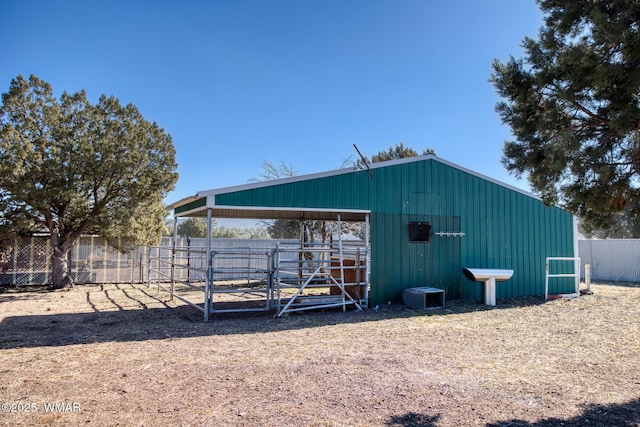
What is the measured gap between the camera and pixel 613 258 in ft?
61.4

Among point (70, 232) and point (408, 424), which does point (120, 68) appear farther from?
point (408, 424)

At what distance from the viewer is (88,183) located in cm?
1391

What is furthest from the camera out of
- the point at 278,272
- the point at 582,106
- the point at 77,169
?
the point at 77,169

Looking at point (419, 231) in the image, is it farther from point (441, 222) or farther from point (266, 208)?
point (266, 208)

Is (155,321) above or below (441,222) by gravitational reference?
below

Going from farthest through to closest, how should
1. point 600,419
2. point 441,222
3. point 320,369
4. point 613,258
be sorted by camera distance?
point 613,258, point 441,222, point 320,369, point 600,419

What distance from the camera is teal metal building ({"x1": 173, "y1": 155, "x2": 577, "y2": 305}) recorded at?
952 centimetres

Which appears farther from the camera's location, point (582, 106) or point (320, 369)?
point (320, 369)

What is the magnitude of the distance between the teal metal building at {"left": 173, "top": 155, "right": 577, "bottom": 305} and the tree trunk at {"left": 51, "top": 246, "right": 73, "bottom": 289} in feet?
18.4

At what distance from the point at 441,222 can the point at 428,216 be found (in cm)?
45

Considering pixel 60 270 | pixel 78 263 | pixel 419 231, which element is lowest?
pixel 60 270

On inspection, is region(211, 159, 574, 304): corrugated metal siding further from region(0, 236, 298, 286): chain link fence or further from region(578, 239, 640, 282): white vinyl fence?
region(578, 239, 640, 282): white vinyl fence

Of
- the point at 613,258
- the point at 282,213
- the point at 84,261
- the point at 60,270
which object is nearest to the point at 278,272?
the point at 282,213

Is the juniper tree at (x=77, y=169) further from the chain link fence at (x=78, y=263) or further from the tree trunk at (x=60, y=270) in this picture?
the chain link fence at (x=78, y=263)
